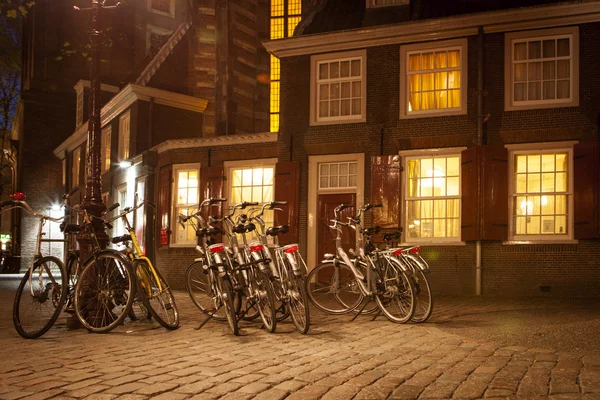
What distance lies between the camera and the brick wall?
1382cm

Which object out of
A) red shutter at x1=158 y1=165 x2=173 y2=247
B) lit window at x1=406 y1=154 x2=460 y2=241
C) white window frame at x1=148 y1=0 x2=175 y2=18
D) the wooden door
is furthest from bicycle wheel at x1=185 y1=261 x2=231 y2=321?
white window frame at x1=148 y1=0 x2=175 y2=18

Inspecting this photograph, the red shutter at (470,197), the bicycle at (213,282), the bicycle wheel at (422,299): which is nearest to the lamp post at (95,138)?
the bicycle at (213,282)

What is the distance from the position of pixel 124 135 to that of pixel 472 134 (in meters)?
13.6

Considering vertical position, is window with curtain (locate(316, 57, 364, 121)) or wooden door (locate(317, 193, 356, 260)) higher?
window with curtain (locate(316, 57, 364, 121))

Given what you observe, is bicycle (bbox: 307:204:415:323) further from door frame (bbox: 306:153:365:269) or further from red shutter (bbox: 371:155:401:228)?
door frame (bbox: 306:153:365:269)

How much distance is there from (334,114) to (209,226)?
8.34 meters

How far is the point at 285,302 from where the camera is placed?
7.76m

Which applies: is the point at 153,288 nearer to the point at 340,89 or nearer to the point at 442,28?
the point at 340,89

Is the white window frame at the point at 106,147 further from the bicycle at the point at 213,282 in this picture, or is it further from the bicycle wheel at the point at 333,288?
the bicycle wheel at the point at 333,288

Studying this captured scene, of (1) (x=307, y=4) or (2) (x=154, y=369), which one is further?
(1) (x=307, y=4)

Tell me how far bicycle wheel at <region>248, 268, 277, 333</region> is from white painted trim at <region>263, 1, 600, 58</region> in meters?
9.23

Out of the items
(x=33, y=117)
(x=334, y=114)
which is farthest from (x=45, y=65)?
(x=334, y=114)

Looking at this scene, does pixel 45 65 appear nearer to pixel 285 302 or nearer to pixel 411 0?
pixel 411 0

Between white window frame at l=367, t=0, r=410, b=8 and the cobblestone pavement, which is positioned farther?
white window frame at l=367, t=0, r=410, b=8
